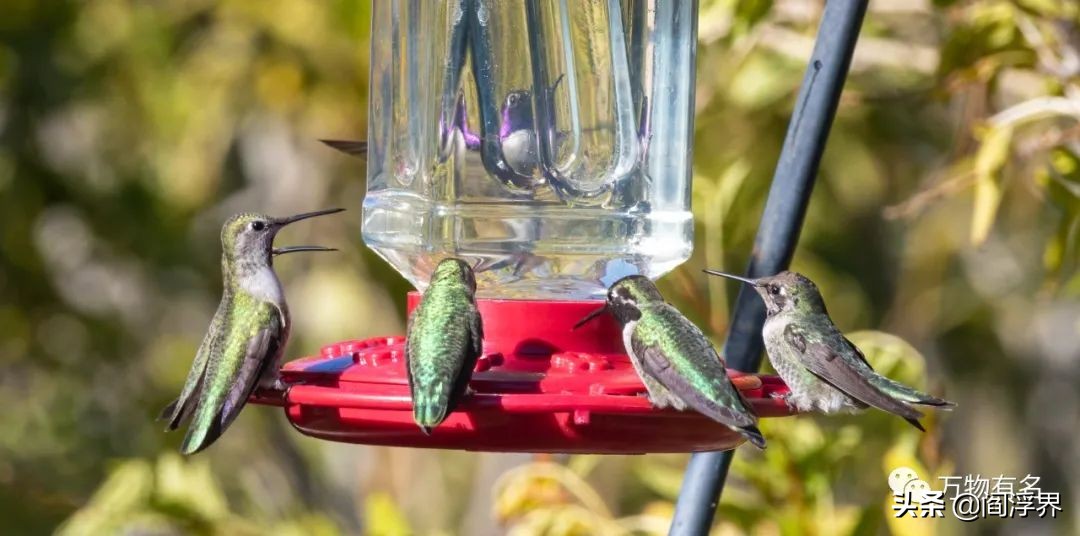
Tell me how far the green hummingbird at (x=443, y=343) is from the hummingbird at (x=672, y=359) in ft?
0.88

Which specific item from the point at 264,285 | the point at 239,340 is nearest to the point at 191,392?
the point at 239,340

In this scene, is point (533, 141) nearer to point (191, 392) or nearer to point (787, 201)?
point (787, 201)

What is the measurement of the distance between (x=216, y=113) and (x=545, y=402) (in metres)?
Answer: 4.59

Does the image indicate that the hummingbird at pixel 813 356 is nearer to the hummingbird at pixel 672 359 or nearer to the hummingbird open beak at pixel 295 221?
the hummingbird at pixel 672 359

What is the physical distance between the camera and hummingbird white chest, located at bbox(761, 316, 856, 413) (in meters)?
2.88

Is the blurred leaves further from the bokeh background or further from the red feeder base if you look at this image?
the red feeder base

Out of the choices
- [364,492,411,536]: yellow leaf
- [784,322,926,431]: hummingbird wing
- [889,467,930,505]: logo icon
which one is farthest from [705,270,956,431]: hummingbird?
[364,492,411,536]: yellow leaf

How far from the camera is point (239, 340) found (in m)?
2.75

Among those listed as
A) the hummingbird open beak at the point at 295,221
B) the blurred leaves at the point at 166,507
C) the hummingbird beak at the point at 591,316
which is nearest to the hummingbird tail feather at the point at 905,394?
the hummingbird beak at the point at 591,316

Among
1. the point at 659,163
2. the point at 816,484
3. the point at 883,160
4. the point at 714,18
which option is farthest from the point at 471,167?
the point at 883,160

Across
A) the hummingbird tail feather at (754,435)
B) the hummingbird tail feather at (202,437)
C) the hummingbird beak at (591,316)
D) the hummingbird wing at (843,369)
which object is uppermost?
the hummingbird beak at (591,316)

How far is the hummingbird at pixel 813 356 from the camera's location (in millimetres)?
2842

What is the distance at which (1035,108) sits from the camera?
3.47 m

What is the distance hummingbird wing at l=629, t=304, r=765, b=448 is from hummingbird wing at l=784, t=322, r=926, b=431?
42 cm
